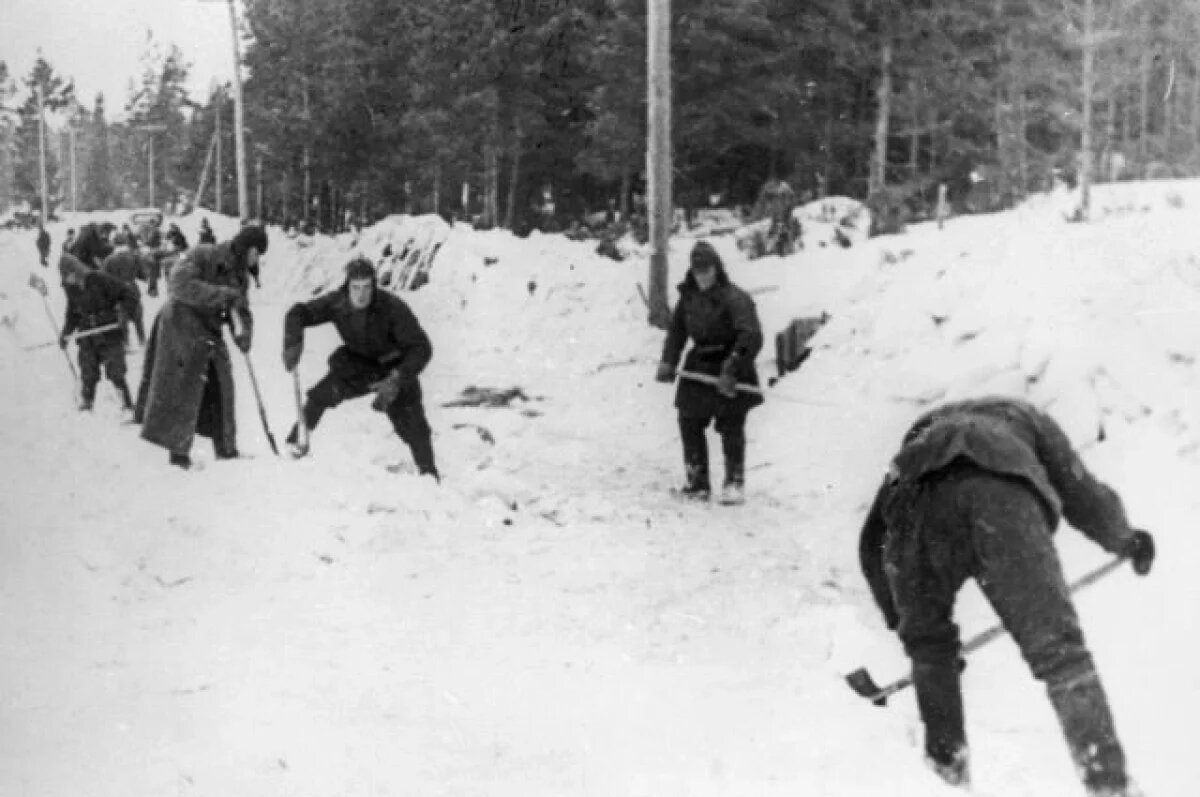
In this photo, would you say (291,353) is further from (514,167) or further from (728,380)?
(514,167)

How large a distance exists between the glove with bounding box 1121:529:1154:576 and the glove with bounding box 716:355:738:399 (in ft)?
14.8

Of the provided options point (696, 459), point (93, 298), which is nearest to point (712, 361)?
point (696, 459)

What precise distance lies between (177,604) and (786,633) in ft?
9.19

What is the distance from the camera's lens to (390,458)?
28.8 feet

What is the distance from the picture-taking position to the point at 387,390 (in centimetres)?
775

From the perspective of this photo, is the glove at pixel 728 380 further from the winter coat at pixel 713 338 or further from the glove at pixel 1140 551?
the glove at pixel 1140 551

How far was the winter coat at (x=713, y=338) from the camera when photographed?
8164mm

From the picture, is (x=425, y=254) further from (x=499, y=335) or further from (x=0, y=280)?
(x=0, y=280)

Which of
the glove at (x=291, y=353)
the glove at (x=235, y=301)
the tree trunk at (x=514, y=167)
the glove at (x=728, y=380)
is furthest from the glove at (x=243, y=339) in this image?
the tree trunk at (x=514, y=167)

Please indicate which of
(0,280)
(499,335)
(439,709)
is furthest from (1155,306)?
(499,335)

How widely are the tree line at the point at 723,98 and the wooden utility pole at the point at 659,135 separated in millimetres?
4689

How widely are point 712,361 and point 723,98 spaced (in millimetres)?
13007

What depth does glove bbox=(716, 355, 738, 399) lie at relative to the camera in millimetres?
8000

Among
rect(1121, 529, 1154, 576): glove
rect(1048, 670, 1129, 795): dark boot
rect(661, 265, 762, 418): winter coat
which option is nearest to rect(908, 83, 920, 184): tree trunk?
rect(661, 265, 762, 418): winter coat
